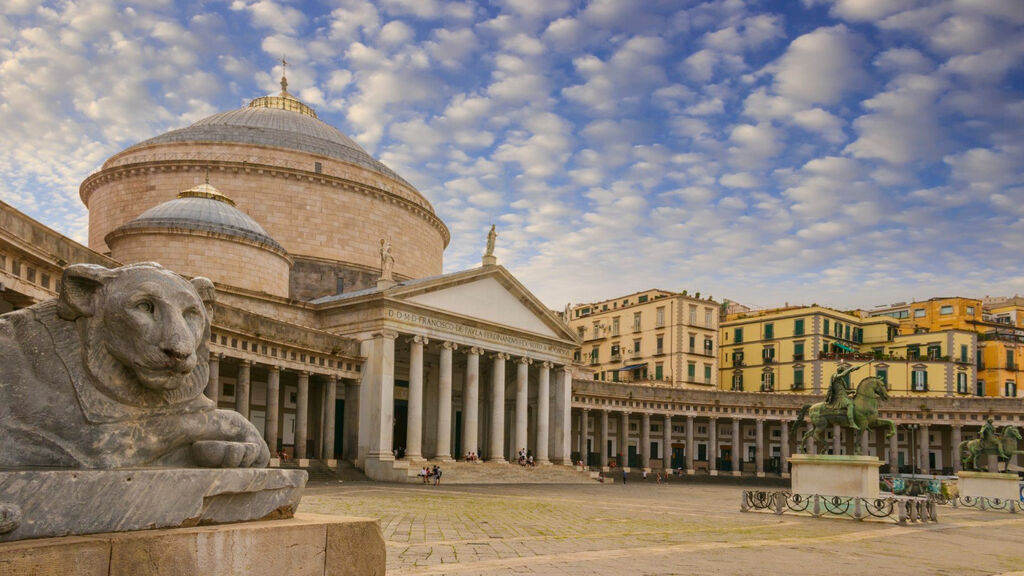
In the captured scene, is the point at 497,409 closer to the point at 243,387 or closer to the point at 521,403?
the point at 521,403

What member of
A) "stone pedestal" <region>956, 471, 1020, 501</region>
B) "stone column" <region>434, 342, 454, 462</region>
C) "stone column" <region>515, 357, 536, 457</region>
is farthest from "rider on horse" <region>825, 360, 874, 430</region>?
"stone column" <region>515, 357, 536, 457</region>

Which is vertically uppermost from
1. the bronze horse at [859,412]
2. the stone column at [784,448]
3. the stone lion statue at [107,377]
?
the stone lion statue at [107,377]

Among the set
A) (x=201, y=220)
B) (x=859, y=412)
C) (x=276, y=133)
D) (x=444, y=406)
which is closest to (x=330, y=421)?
(x=444, y=406)

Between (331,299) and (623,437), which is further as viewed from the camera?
(623,437)

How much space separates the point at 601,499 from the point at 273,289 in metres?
22.6

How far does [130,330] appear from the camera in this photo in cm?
496

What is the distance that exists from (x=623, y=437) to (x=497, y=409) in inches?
762

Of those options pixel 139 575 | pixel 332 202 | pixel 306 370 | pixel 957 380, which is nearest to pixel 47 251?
pixel 306 370

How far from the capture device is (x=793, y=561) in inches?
551

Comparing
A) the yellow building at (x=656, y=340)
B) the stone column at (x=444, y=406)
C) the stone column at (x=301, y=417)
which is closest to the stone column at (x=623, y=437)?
the yellow building at (x=656, y=340)

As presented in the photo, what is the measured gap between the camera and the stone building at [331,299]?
4284 cm

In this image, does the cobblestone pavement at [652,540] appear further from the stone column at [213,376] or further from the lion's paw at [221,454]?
the stone column at [213,376]

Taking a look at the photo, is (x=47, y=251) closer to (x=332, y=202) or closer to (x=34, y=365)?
(x=34, y=365)

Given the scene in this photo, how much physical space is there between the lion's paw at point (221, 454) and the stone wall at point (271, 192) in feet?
166
